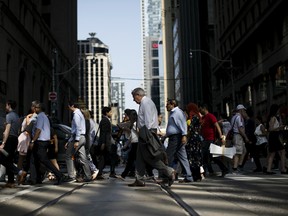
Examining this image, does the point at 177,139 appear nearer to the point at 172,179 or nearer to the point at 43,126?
the point at 172,179

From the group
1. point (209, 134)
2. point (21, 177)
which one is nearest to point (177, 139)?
point (209, 134)

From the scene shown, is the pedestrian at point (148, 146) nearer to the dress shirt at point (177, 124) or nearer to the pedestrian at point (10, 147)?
the dress shirt at point (177, 124)

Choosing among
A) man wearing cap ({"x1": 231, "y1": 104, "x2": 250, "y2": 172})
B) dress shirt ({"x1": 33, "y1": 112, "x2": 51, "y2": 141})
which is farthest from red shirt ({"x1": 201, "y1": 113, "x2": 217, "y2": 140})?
dress shirt ({"x1": 33, "y1": 112, "x2": 51, "y2": 141})

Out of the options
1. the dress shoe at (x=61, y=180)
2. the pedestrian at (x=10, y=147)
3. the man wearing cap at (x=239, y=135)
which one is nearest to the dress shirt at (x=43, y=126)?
the pedestrian at (x=10, y=147)

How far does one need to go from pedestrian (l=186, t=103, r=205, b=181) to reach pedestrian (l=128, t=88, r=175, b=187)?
1735mm

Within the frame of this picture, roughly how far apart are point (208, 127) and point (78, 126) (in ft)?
11.0

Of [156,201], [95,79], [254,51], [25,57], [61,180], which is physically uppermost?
[95,79]

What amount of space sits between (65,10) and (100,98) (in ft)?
279

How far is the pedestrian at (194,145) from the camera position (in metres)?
10.8

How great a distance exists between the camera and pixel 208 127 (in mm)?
12219

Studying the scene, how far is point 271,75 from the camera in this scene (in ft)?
120

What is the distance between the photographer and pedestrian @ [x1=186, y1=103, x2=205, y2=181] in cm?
1081

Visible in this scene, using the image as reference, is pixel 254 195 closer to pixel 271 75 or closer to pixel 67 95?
pixel 271 75

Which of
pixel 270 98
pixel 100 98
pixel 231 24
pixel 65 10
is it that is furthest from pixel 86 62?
pixel 270 98
